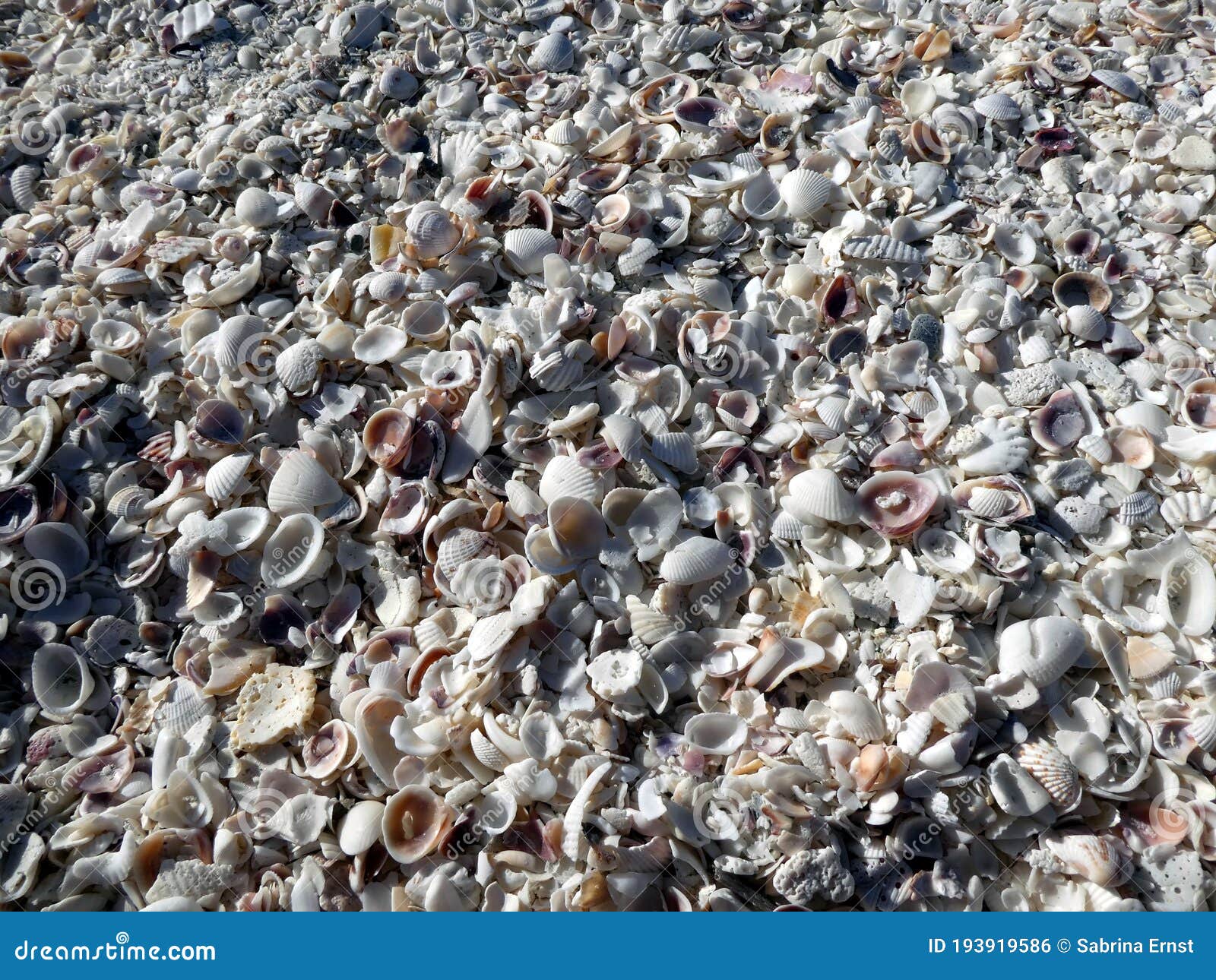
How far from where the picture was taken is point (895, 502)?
2402mm

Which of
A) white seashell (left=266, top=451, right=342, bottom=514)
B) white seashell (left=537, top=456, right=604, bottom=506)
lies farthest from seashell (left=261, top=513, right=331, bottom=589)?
white seashell (left=537, top=456, right=604, bottom=506)

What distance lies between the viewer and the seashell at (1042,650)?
2.15 metres

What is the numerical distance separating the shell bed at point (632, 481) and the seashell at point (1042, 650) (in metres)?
0.01

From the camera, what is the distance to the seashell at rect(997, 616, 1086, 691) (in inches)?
84.5

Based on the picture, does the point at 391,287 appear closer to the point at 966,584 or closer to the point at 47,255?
the point at 47,255

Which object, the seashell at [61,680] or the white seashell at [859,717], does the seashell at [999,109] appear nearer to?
the white seashell at [859,717]

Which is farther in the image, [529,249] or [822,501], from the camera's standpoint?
[529,249]

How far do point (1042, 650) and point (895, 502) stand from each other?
0.51 meters

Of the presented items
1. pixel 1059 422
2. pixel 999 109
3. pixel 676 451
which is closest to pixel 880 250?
pixel 1059 422

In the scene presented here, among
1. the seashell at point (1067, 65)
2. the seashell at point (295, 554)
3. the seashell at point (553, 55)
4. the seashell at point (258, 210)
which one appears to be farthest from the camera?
the seashell at point (553, 55)

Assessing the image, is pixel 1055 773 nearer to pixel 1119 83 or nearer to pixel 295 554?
pixel 295 554

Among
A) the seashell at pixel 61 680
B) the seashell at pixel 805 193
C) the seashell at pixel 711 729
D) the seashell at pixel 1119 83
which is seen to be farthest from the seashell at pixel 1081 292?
the seashell at pixel 61 680

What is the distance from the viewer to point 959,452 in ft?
8.15

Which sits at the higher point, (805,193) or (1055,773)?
(805,193)
